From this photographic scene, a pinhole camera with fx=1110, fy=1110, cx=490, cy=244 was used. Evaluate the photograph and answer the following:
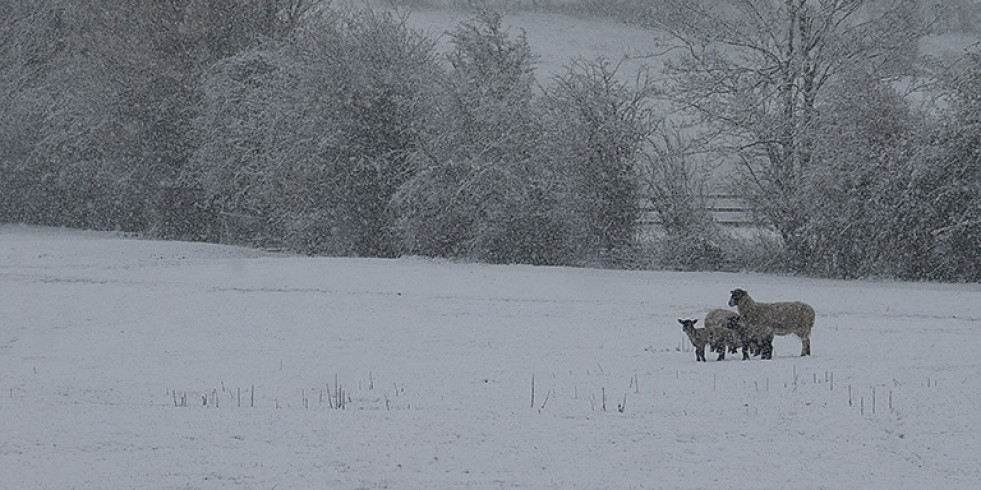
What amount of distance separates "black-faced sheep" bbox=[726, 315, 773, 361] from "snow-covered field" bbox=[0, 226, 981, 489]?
291 millimetres

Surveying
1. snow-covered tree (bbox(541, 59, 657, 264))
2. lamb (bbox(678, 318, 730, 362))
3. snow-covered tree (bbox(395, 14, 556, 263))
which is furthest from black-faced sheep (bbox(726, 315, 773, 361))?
snow-covered tree (bbox(395, 14, 556, 263))

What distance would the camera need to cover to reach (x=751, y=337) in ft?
47.3

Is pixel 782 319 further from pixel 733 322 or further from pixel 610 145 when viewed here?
Result: pixel 610 145

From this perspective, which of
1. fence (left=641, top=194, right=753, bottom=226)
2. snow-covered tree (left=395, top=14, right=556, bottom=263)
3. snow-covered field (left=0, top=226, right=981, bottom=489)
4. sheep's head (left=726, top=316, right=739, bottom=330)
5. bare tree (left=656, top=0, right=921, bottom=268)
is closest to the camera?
snow-covered field (left=0, top=226, right=981, bottom=489)

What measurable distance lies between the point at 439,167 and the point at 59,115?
20.1m

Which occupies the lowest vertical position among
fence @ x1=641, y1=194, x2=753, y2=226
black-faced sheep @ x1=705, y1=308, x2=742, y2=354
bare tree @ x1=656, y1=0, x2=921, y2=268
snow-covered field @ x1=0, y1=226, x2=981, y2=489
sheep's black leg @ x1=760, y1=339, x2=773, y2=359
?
snow-covered field @ x1=0, y1=226, x2=981, y2=489

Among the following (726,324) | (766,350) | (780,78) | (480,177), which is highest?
(780,78)

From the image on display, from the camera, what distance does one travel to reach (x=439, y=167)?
99.1 feet

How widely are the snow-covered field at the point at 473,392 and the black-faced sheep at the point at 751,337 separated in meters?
0.29

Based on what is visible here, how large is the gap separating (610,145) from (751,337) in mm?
15887

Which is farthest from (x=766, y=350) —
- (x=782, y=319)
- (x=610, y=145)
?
(x=610, y=145)

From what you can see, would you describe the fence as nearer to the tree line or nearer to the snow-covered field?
the tree line

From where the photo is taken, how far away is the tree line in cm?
2609

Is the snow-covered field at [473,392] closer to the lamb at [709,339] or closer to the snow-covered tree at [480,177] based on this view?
the lamb at [709,339]
